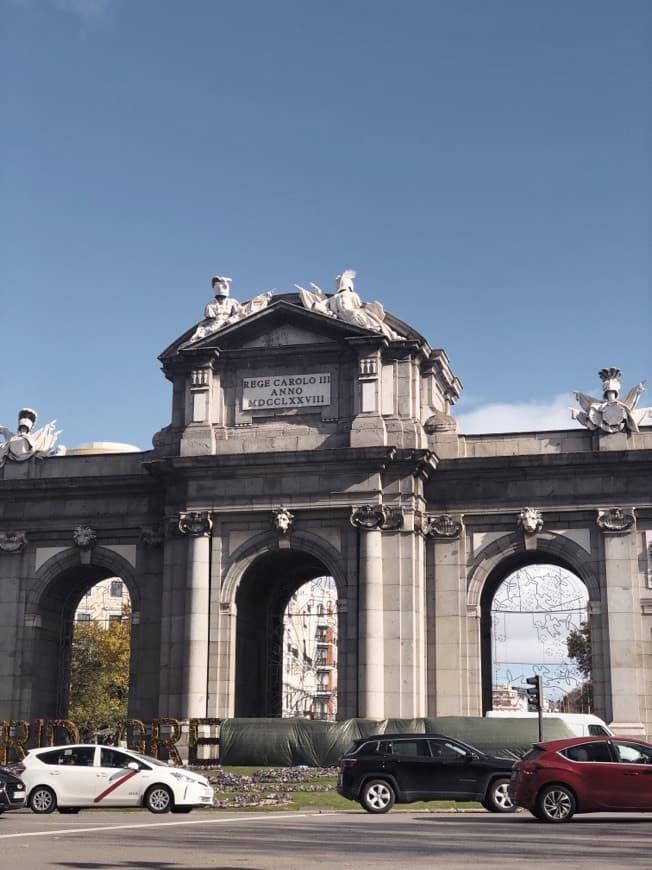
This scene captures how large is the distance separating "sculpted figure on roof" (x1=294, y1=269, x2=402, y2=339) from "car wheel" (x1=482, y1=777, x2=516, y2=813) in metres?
20.4

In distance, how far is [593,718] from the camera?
37.6 meters

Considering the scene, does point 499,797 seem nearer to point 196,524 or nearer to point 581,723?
point 581,723

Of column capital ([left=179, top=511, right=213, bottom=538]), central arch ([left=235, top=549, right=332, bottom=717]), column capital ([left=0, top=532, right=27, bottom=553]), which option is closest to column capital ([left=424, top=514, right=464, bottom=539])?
central arch ([left=235, top=549, right=332, bottom=717])

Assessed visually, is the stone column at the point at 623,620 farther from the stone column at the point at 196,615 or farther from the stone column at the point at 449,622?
the stone column at the point at 196,615

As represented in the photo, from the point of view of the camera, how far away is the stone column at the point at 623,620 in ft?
140

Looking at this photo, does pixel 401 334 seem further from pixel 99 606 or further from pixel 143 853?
pixel 99 606

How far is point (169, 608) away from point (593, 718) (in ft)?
52.1

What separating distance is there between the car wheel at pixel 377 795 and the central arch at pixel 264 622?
17104mm

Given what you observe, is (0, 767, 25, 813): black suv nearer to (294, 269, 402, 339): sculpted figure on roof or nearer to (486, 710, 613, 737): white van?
(486, 710, 613, 737): white van

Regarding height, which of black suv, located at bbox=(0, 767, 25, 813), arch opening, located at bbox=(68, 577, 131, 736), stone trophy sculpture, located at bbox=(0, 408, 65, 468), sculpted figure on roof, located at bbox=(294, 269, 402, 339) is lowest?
black suv, located at bbox=(0, 767, 25, 813)

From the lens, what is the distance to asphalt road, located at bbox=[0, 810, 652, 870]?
57.6 feet

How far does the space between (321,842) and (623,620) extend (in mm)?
24890

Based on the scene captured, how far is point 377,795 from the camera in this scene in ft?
94.2

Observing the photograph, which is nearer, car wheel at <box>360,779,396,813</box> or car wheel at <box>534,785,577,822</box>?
car wheel at <box>534,785,577,822</box>
